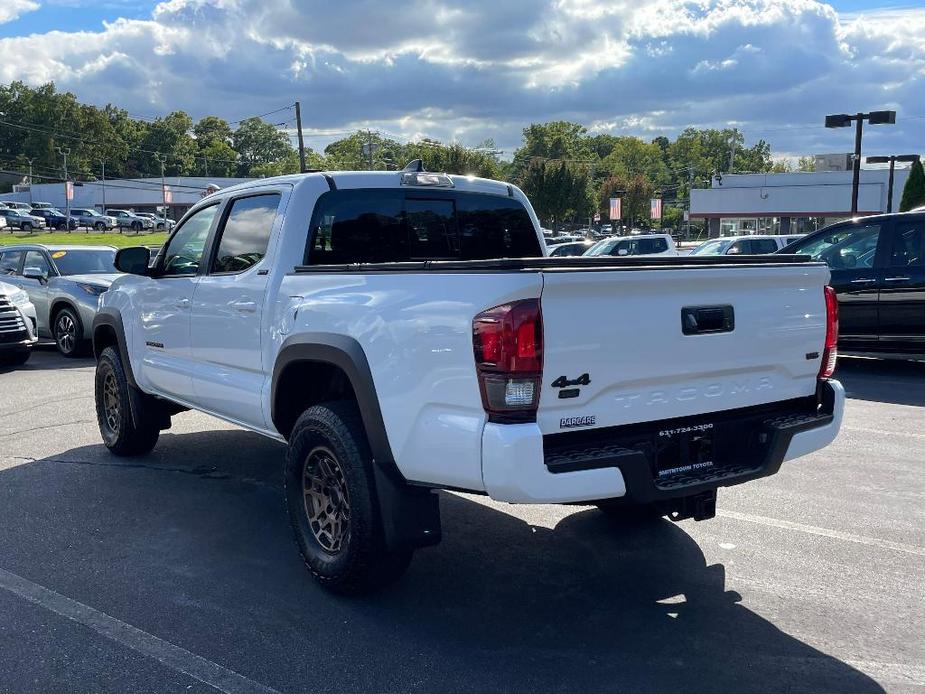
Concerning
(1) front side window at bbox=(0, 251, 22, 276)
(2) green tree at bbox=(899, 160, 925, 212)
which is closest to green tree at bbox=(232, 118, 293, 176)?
(2) green tree at bbox=(899, 160, 925, 212)

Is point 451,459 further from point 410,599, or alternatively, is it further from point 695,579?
point 695,579

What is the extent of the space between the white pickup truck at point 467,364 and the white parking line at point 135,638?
787 mm

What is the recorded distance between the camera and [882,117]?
2534 cm

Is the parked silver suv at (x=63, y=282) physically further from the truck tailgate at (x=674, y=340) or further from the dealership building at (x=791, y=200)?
the dealership building at (x=791, y=200)

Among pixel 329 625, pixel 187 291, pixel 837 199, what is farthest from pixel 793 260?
pixel 837 199

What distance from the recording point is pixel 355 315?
410cm

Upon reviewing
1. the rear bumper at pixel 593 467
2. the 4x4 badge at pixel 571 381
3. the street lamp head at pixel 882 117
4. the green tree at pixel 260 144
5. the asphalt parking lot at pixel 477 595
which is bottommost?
the asphalt parking lot at pixel 477 595

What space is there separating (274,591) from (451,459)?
143 cm

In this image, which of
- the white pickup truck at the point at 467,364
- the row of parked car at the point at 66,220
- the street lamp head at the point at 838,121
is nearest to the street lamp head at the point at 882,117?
the street lamp head at the point at 838,121

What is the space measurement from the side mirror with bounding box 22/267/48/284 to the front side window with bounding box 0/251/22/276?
811 millimetres

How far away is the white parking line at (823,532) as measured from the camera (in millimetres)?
5012

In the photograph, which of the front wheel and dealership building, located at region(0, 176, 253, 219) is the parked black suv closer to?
the front wheel

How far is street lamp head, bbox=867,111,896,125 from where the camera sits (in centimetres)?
2534

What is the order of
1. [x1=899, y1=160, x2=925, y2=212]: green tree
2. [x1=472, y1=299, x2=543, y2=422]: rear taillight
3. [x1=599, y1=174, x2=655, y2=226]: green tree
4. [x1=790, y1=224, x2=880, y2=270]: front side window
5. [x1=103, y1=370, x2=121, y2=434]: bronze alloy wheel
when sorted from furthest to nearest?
[x1=599, y1=174, x2=655, y2=226]: green tree, [x1=899, y1=160, x2=925, y2=212]: green tree, [x1=790, y1=224, x2=880, y2=270]: front side window, [x1=103, y1=370, x2=121, y2=434]: bronze alloy wheel, [x1=472, y1=299, x2=543, y2=422]: rear taillight
